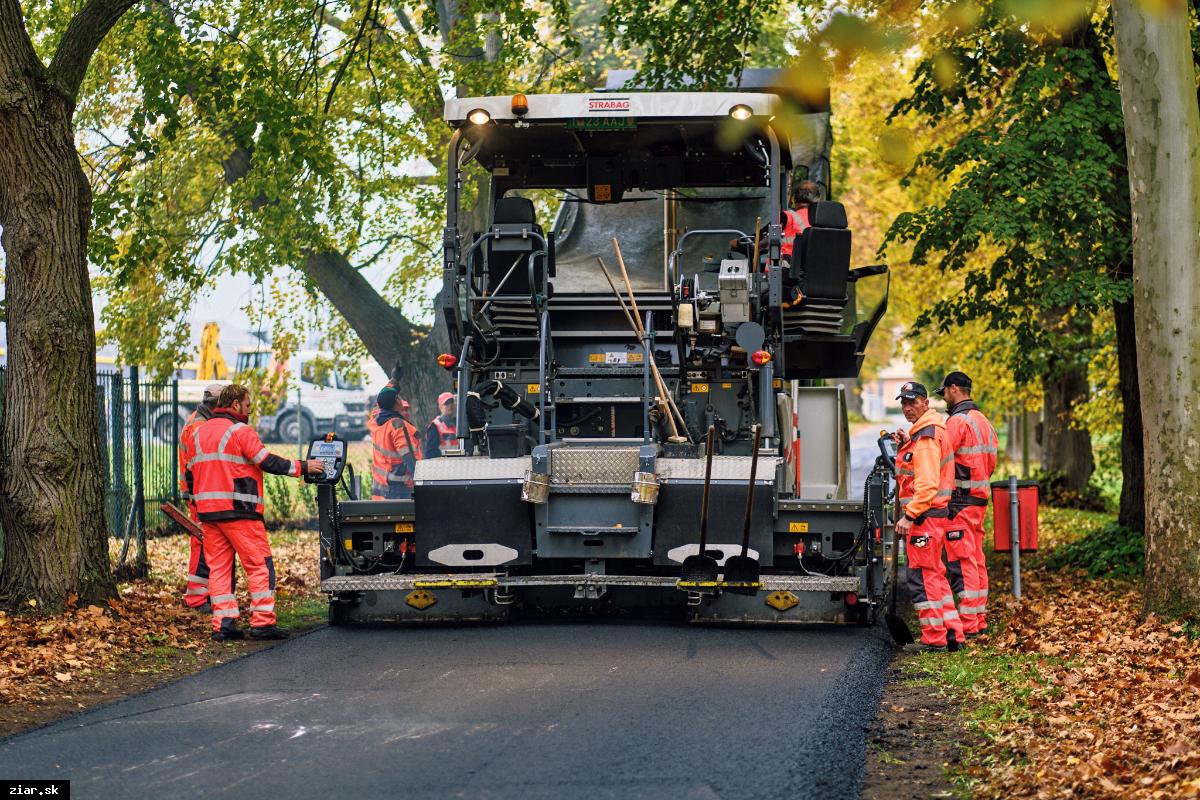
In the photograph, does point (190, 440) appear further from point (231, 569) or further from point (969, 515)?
point (969, 515)

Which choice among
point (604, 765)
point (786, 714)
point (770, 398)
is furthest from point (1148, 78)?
point (604, 765)

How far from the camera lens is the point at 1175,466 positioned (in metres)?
10.1

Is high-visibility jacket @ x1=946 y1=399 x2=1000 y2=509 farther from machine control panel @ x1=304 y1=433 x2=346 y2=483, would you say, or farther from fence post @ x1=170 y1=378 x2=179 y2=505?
fence post @ x1=170 y1=378 x2=179 y2=505

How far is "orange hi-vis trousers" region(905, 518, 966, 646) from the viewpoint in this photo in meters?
9.98

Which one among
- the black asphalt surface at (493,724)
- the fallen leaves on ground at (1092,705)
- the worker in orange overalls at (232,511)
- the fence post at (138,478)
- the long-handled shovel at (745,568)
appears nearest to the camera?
the fallen leaves on ground at (1092,705)

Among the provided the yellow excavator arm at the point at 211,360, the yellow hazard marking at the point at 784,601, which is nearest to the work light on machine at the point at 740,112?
the yellow hazard marking at the point at 784,601

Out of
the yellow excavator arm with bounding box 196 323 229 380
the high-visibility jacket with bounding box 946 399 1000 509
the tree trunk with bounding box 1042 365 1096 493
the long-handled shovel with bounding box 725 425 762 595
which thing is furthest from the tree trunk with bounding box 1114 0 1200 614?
the yellow excavator arm with bounding box 196 323 229 380

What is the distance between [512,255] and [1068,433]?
16.6 meters

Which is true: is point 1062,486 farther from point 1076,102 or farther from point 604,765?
point 604,765

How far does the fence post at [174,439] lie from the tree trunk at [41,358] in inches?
261

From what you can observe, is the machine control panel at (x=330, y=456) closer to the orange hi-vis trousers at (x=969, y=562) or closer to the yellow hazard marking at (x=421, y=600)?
the yellow hazard marking at (x=421, y=600)

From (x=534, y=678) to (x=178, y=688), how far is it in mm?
1866

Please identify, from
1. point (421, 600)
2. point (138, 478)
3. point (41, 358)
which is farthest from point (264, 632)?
point (138, 478)

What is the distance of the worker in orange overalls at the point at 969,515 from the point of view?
1028 centimetres
